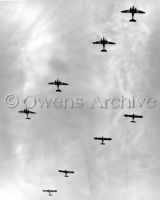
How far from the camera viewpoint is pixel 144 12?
654 ft

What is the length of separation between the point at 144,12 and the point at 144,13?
1.34ft

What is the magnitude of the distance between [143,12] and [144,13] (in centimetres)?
65

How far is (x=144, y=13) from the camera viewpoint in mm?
199500

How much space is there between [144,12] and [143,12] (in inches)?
27.4

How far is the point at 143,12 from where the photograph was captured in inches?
7869
